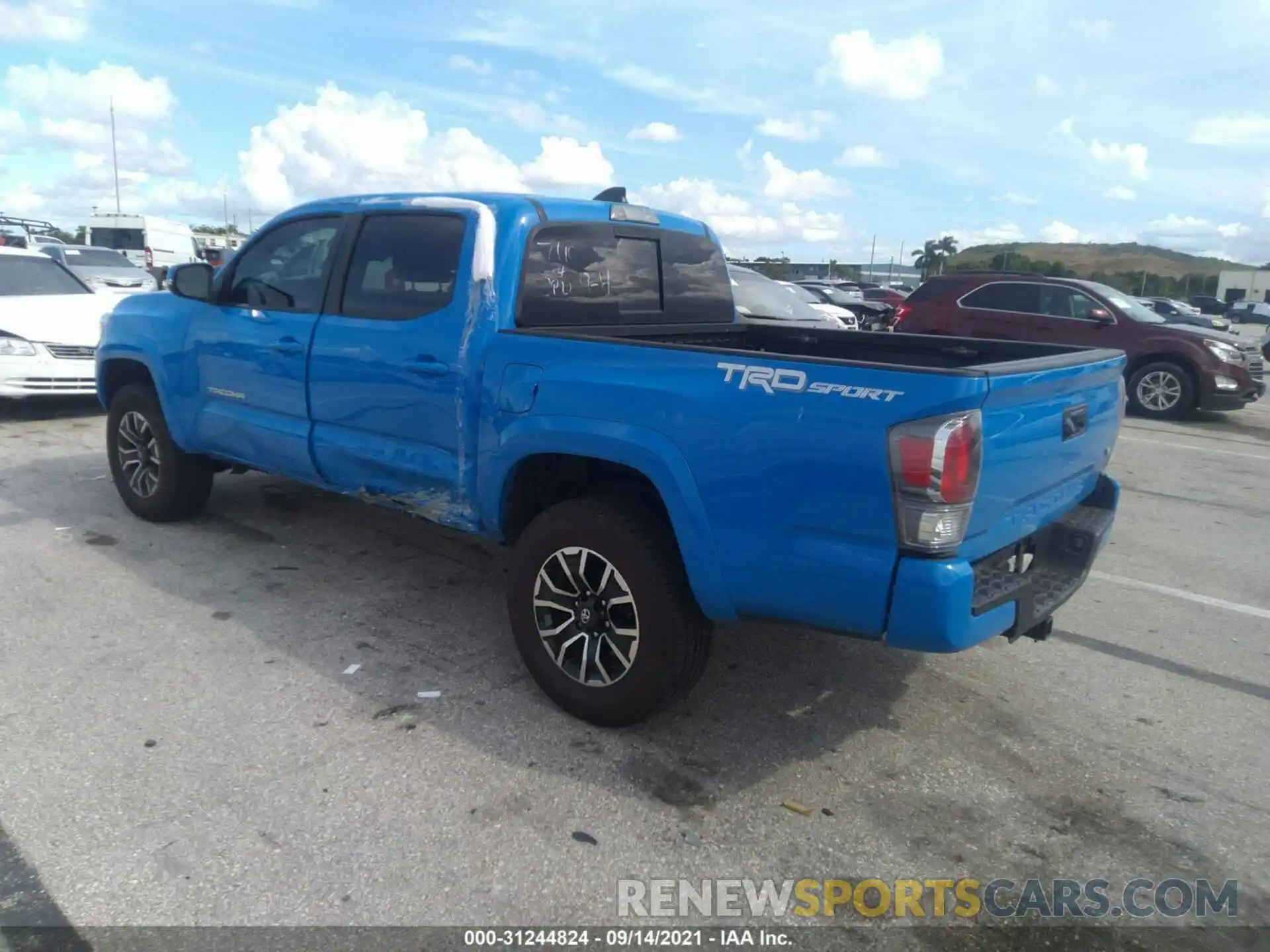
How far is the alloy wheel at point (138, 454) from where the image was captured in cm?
571

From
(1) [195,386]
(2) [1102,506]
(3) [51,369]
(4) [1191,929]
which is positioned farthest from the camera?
(3) [51,369]

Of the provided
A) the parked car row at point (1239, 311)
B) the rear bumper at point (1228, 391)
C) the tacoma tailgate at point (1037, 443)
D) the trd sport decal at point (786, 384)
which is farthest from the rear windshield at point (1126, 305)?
the parked car row at point (1239, 311)

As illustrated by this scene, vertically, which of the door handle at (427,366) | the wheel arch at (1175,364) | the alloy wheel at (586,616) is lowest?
the alloy wheel at (586,616)

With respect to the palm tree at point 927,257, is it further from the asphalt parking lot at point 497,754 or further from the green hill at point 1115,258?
the asphalt parking lot at point 497,754

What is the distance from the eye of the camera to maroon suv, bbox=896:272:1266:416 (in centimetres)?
1220

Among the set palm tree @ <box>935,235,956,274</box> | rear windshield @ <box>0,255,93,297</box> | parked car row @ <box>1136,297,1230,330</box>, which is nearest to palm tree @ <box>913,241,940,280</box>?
palm tree @ <box>935,235,956,274</box>

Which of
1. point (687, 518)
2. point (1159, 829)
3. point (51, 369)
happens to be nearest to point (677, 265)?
point (687, 518)

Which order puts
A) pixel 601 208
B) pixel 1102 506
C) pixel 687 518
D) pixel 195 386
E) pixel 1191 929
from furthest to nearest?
pixel 195 386 → pixel 601 208 → pixel 1102 506 → pixel 687 518 → pixel 1191 929

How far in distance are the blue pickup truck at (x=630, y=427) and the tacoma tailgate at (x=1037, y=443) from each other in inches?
0.6

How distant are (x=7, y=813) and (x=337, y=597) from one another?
6.22 ft

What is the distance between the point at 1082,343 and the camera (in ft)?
42.2

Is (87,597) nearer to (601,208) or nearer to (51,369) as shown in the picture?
(601,208)

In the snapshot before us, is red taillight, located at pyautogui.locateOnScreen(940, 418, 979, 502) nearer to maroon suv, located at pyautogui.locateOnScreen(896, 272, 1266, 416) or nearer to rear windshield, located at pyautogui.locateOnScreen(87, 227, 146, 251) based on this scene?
maroon suv, located at pyautogui.locateOnScreen(896, 272, 1266, 416)

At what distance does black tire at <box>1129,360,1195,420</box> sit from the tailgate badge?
10.5m
